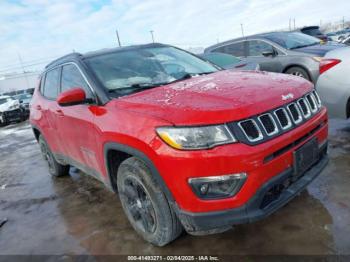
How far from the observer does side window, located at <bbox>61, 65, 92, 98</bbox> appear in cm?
346

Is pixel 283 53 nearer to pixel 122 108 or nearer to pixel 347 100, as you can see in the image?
pixel 347 100

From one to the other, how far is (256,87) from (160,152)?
0.96 meters

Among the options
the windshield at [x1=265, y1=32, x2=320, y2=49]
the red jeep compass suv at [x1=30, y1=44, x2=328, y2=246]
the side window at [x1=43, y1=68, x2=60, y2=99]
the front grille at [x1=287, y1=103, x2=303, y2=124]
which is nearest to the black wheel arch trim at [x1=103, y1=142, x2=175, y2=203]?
the red jeep compass suv at [x1=30, y1=44, x2=328, y2=246]

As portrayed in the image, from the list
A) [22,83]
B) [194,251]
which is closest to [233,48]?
[194,251]

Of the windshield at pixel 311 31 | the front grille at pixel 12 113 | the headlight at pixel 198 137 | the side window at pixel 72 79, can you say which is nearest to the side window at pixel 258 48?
the windshield at pixel 311 31

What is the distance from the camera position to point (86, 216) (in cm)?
401

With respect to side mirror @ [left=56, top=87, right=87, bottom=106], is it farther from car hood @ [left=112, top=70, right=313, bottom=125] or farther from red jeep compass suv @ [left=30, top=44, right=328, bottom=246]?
car hood @ [left=112, top=70, right=313, bottom=125]

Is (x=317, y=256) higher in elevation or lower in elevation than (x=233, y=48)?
lower

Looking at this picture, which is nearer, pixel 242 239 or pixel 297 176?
pixel 297 176

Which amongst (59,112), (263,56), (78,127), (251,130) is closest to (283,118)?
(251,130)

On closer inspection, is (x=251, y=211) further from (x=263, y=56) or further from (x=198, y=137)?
(x=263, y=56)

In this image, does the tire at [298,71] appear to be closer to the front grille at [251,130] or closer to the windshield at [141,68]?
the windshield at [141,68]

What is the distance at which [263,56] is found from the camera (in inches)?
338

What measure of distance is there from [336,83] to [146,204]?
308 centimetres
